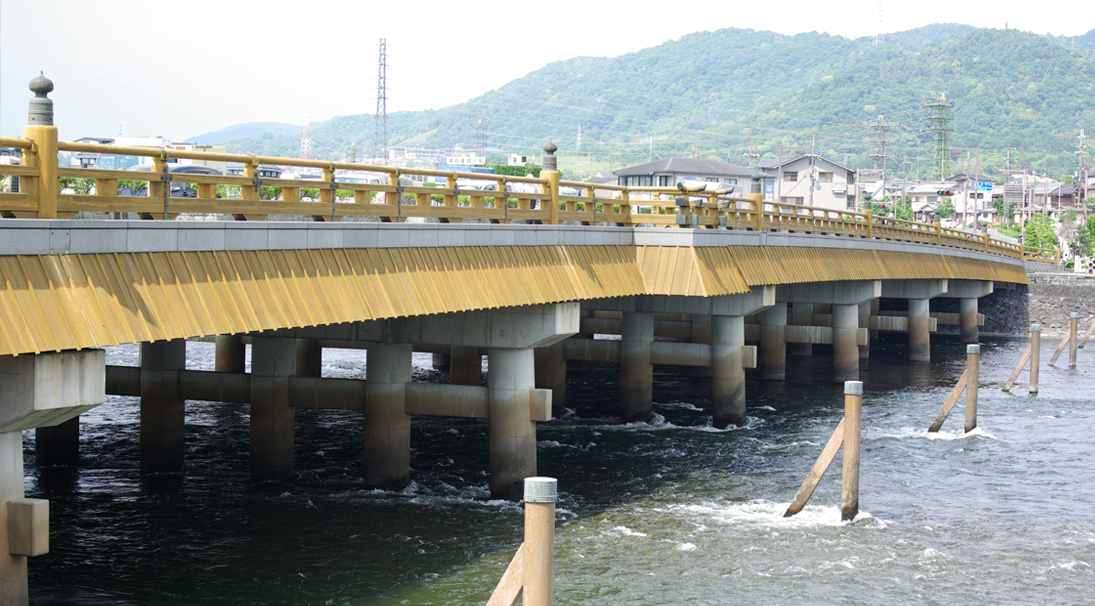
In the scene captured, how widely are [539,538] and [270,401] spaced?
1370 cm

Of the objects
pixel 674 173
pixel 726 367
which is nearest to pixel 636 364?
pixel 726 367

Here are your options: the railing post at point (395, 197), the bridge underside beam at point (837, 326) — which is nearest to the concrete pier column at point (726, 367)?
the bridge underside beam at point (837, 326)

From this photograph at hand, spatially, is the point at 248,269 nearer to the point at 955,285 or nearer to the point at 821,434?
the point at 821,434

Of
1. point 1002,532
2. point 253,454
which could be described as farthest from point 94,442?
point 1002,532

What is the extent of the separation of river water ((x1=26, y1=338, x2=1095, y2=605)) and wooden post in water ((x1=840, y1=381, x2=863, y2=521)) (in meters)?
0.37

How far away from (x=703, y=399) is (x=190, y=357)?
71.3 feet

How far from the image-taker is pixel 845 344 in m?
45.2

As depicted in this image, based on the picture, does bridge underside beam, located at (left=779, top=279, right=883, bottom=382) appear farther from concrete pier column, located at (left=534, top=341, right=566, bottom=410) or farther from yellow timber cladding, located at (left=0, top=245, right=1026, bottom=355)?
yellow timber cladding, located at (left=0, top=245, right=1026, bottom=355)

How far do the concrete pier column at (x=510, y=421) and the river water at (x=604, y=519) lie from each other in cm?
62

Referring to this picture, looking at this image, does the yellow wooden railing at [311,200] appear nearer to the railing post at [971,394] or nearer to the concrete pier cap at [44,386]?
the concrete pier cap at [44,386]

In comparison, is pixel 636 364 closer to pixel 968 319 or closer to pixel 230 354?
pixel 230 354

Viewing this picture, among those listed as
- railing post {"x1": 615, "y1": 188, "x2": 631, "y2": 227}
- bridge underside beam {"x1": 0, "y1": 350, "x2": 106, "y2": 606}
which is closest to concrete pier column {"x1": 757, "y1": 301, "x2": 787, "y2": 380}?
railing post {"x1": 615, "y1": 188, "x2": 631, "y2": 227}

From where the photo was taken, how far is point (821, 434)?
3316cm

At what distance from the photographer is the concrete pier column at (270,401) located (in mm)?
23953
